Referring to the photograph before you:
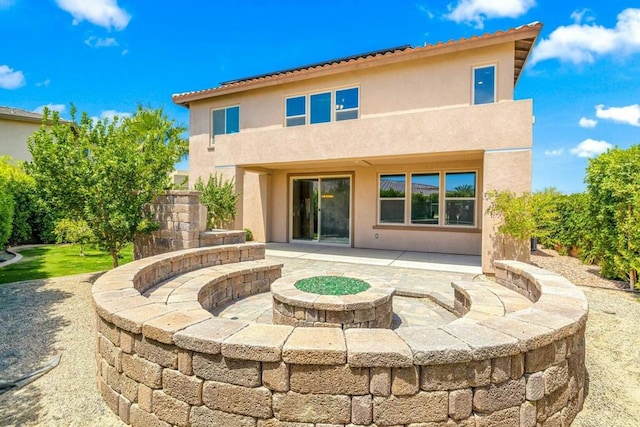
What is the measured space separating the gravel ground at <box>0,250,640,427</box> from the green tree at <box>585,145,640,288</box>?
81cm

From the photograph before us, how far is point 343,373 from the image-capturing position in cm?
217

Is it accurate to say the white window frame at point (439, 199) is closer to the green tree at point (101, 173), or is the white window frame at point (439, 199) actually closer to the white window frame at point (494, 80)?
the white window frame at point (494, 80)

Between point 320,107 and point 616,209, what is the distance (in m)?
8.90

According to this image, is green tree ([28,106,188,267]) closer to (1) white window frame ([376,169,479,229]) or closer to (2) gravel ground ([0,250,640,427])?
(2) gravel ground ([0,250,640,427])

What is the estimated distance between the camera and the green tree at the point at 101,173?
21.5 ft

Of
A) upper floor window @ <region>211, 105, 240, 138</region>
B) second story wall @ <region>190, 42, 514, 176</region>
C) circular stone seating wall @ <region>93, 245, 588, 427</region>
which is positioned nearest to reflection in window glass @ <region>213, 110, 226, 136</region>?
upper floor window @ <region>211, 105, 240, 138</region>

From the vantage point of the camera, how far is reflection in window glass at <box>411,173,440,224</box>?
1109 centimetres

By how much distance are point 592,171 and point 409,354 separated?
8.88m

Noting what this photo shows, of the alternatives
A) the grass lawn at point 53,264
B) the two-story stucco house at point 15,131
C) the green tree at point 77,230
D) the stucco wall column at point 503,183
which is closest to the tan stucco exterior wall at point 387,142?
the stucco wall column at point 503,183

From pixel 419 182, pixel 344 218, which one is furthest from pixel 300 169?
pixel 419 182

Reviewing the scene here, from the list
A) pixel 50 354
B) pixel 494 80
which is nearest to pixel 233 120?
pixel 494 80

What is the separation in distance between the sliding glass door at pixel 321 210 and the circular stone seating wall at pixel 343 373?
32.2 ft

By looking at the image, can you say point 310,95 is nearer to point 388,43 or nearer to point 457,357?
point 388,43

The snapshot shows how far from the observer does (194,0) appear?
422 inches
